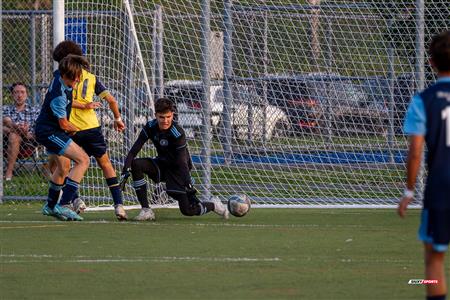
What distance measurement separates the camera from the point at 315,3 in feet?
52.4

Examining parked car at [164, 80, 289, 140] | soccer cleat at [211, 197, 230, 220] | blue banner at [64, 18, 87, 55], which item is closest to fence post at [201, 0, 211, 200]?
parked car at [164, 80, 289, 140]

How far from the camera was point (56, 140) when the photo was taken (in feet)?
38.8

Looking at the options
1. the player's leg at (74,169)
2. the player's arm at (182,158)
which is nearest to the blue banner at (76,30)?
the player's leg at (74,169)

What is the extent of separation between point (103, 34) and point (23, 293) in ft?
23.9

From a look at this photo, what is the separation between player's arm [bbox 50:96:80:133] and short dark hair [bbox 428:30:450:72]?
19.3 feet

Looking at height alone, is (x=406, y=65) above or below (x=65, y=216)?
above

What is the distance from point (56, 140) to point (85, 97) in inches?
24.1

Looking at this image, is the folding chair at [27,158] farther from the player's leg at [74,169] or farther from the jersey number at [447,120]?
the jersey number at [447,120]

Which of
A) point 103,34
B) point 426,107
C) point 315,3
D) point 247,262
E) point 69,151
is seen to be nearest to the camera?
point 426,107

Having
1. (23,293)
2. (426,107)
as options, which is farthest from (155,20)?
(426,107)

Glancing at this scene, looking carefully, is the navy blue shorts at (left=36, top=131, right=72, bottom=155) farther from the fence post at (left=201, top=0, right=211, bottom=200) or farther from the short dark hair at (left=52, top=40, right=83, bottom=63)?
the fence post at (left=201, top=0, right=211, bottom=200)

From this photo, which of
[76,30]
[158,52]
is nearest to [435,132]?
[76,30]

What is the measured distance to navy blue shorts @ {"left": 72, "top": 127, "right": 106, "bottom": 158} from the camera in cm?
1206

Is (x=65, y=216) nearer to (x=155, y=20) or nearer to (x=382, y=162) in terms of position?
(x=155, y=20)
